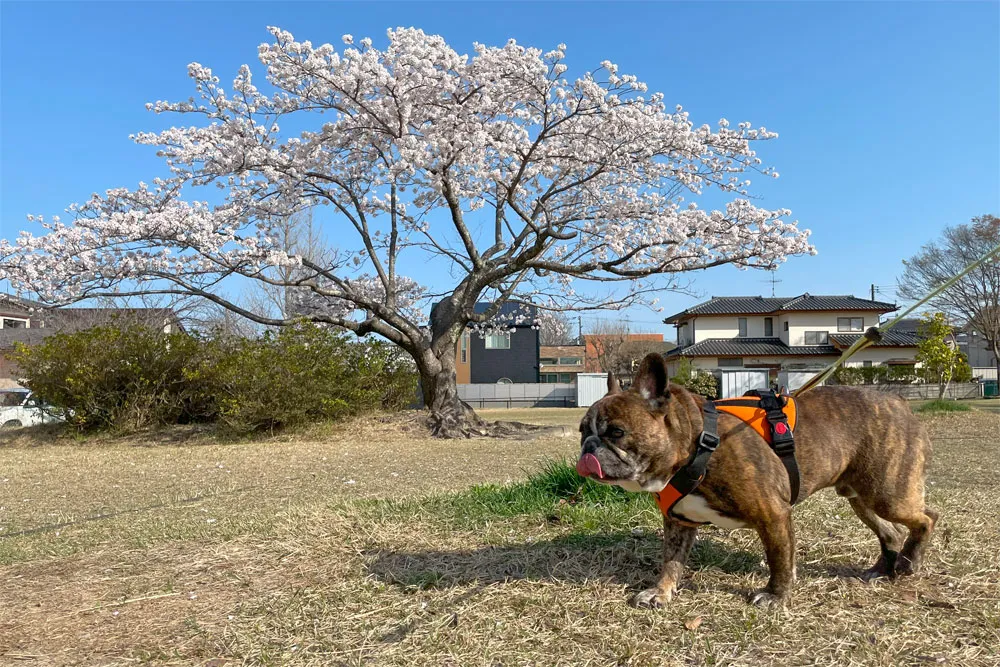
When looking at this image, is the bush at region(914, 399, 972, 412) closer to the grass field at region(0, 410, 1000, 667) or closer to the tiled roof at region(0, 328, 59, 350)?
the grass field at region(0, 410, 1000, 667)

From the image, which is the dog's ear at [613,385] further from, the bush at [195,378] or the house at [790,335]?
the house at [790,335]

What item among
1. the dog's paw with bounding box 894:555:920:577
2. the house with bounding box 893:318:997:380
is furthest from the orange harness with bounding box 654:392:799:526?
the house with bounding box 893:318:997:380

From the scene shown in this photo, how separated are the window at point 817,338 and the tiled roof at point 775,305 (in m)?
1.52

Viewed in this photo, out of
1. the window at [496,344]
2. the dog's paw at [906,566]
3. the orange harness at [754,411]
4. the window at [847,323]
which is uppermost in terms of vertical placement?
the window at [847,323]

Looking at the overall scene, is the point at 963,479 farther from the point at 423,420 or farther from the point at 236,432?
the point at 236,432

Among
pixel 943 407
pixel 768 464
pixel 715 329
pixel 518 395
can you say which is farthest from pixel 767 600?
pixel 715 329

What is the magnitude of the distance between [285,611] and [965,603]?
3.01m

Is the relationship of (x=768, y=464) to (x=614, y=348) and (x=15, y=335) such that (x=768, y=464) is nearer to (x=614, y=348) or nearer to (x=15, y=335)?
(x=15, y=335)

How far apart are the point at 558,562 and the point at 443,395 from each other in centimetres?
1153

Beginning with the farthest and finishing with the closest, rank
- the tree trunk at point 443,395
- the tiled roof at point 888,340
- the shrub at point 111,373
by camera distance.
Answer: the tiled roof at point 888,340
the tree trunk at point 443,395
the shrub at point 111,373

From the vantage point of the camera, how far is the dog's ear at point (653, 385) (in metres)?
2.79

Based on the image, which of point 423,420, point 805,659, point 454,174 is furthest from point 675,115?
point 805,659

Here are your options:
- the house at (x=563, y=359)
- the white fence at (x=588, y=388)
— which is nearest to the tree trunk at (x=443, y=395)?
the white fence at (x=588, y=388)

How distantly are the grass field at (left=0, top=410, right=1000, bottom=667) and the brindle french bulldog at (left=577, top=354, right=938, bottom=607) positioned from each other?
0.22 m
